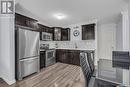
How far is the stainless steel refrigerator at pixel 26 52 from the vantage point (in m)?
2.80

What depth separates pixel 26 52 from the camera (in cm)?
302

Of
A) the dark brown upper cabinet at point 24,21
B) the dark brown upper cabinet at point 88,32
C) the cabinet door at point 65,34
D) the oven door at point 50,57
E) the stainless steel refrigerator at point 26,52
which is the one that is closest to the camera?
the stainless steel refrigerator at point 26,52

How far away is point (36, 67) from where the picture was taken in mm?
3490

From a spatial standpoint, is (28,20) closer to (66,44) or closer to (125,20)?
(66,44)

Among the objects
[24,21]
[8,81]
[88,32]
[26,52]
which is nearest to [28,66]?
[26,52]

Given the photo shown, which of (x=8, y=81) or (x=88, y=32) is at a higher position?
(x=88, y=32)

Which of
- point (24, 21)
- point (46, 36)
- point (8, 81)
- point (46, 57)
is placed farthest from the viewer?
point (46, 36)

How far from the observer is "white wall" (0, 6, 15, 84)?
2.55 meters

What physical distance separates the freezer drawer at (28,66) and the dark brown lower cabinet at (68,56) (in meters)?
1.98

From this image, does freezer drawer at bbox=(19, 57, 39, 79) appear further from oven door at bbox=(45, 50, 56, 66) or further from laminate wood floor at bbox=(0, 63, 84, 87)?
oven door at bbox=(45, 50, 56, 66)

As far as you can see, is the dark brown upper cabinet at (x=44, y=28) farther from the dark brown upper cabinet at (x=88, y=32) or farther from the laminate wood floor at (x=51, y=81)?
the laminate wood floor at (x=51, y=81)

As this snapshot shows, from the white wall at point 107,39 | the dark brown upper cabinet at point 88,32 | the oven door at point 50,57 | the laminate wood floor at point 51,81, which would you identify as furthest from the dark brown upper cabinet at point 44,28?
the white wall at point 107,39

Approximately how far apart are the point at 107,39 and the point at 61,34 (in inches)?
116

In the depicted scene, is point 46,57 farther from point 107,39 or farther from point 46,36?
point 107,39
